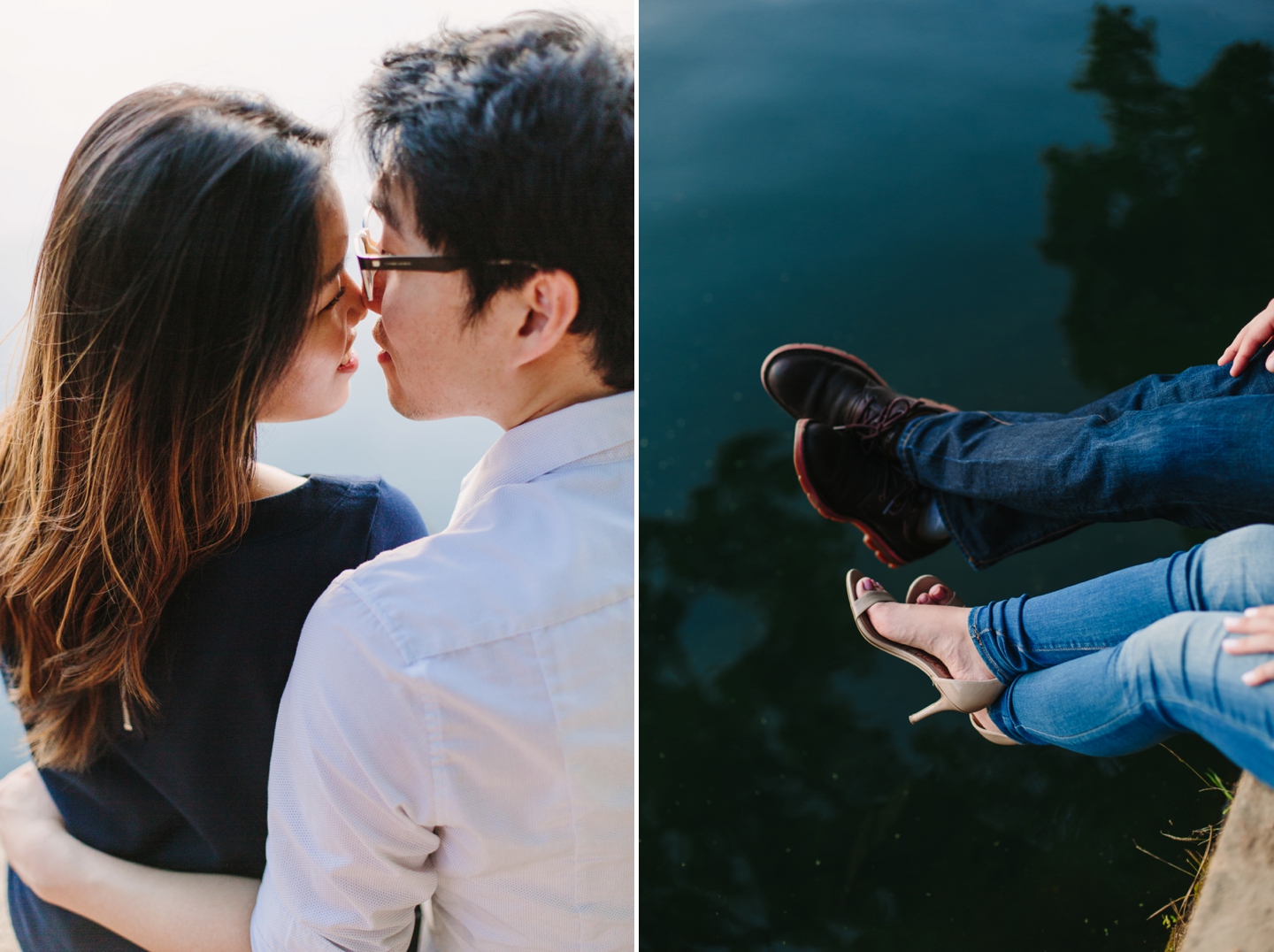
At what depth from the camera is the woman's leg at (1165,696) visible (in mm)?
918

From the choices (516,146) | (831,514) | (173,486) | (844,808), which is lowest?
(844,808)

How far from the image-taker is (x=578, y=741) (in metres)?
1.11

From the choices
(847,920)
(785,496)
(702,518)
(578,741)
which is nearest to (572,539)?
(578,741)

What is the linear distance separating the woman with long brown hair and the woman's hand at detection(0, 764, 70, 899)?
23 millimetres

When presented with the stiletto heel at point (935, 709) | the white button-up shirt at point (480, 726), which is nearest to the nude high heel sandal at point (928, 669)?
the stiletto heel at point (935, 709)

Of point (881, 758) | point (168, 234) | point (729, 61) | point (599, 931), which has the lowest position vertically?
point (599, 931)

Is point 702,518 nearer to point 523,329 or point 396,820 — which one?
point 523,329

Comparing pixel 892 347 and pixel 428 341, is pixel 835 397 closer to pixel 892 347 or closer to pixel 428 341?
pixel 892 347

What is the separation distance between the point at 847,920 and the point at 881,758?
0.94 feet

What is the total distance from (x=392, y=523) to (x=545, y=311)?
0.37 meters

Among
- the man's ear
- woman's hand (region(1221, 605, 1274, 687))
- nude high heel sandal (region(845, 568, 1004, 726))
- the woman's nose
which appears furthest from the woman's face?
woman's hand (region(1221, 605, 1274, 687))

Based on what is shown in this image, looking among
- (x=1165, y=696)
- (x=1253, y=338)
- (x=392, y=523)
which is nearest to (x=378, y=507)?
(x=392, y=523)

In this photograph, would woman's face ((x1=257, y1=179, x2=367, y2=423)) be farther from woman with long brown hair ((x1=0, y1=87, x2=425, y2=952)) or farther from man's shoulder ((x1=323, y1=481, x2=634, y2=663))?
man's shoulder ((x1=323, y1=481, x2=634, y2=663))

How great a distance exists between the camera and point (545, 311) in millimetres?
1085
